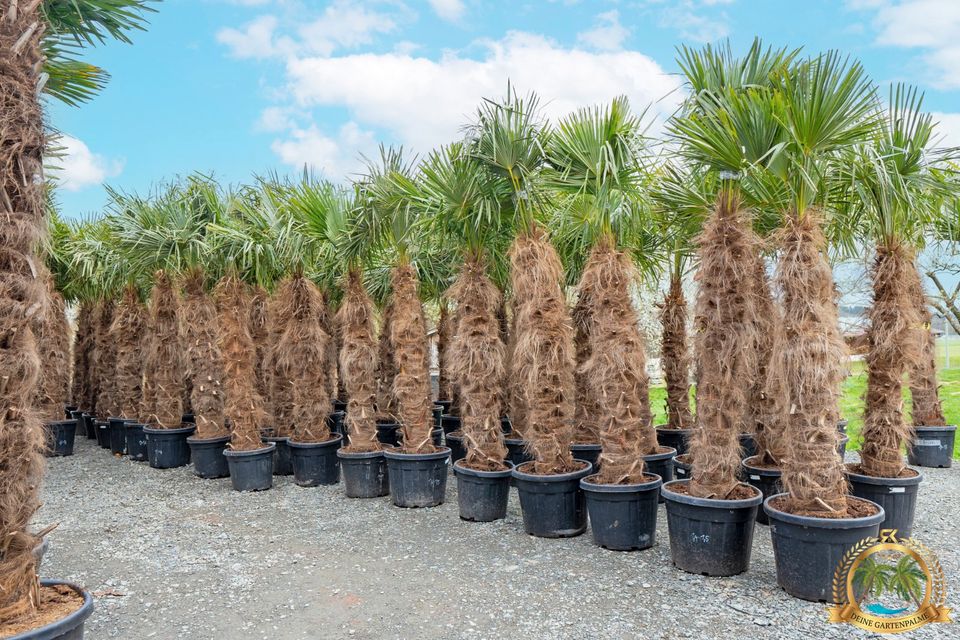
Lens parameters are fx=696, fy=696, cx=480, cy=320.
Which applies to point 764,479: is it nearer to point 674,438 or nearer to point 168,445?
point 674,438

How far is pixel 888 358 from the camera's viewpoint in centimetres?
543

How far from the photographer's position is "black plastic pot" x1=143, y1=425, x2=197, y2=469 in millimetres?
9758

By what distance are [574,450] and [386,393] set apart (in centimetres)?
371

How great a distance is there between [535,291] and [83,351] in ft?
37.4

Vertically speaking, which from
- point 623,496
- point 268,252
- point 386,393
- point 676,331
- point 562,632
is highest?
point 268,252

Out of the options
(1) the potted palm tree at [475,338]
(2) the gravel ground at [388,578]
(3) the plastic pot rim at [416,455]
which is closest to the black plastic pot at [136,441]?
(2) the gravel ground at [388,578]

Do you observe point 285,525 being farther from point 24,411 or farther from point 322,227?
point 24,411

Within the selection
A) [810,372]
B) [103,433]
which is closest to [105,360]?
[103,433]

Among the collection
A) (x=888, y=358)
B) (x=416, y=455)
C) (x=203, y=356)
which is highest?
(x=203, y=356)

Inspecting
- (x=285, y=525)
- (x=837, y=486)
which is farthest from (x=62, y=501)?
(x=837, y=486)

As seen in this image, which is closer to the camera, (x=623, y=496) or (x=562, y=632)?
(x=562, y=632)

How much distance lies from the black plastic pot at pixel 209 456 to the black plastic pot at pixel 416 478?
2.92 m

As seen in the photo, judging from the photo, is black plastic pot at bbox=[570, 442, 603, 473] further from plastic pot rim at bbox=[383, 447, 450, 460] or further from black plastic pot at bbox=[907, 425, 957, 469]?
black plastic pot at bbox=[907, 425, 957, 469]

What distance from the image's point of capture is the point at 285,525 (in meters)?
6.72
